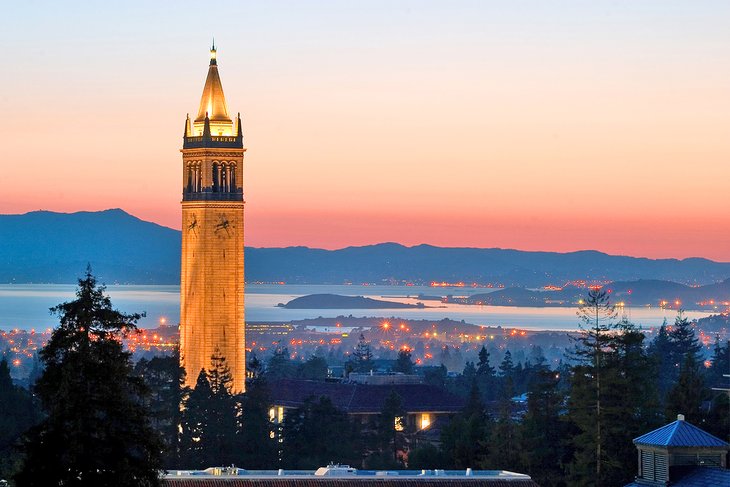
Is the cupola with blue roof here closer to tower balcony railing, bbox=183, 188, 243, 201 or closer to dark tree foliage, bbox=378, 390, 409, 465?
dark tree foliage, bbox=378, 390, 409, 465

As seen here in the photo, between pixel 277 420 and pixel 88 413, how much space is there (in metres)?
61.3

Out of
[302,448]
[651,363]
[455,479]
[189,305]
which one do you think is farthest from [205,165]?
[455,479]

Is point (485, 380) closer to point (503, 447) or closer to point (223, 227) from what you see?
point (223, 227)

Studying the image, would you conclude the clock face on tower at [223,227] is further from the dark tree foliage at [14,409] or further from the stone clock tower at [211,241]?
the dark tree foliage at [14,409]

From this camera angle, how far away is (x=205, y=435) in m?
69.6

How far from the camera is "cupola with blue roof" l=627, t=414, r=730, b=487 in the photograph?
4656cm

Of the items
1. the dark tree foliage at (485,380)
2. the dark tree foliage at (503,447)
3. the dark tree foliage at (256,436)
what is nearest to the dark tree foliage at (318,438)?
the dark tree foliage at (256,436)

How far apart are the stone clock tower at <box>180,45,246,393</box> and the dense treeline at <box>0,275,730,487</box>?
741 centimetres

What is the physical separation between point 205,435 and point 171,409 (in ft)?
26.1

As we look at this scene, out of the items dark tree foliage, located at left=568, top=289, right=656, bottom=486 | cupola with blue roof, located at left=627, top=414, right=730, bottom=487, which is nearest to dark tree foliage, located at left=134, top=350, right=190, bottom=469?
dark tree foliage, located at left=568, top=289, right=656, bottom=486

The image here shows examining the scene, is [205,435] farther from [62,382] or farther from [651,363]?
[62,382]

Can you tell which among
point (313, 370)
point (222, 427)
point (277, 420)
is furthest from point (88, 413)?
point (313, 370)

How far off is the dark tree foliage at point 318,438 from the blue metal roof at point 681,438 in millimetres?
21719

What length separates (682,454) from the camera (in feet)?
155
